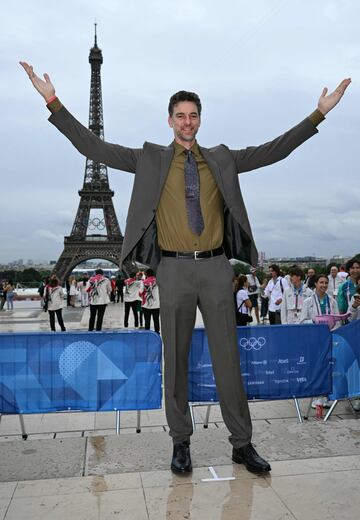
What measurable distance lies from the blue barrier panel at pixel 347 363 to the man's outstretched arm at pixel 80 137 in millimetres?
3035

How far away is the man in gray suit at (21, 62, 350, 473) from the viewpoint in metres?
3.38

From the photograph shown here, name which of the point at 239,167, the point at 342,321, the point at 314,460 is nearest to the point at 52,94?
the point at 239,167

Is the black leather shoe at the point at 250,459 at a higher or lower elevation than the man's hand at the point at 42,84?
lower

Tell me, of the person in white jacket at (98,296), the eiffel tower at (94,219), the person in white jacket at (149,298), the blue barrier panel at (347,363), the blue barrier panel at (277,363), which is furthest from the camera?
the eiffel tower at (94,219)

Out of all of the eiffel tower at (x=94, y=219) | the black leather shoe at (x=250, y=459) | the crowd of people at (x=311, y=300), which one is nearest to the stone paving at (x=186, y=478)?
the black leather shoe at (x=250, y=459)

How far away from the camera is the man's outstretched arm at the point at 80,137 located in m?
3.24

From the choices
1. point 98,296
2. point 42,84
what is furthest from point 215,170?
point 98,296

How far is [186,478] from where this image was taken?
317 cm

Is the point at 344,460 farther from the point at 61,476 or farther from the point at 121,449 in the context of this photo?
A: the point at 61,476

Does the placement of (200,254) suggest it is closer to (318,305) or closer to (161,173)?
(161,173)

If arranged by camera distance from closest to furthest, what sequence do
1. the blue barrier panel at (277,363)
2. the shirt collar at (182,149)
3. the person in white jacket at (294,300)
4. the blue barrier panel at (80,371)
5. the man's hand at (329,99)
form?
the man's hand at (329,99)
the shirt collar at (182,149)
the blue barrier panel at (80,371)
the blue barrier panel at (277,363)
the person in white jacket at (294,300)

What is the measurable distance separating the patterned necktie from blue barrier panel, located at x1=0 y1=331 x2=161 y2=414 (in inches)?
73.1

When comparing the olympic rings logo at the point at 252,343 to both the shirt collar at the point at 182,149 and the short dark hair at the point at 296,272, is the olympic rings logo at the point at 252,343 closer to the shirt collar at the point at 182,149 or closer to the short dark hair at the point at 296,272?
the shirt collar at the point at 182,149

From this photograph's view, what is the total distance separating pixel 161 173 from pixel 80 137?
1.80 feet
